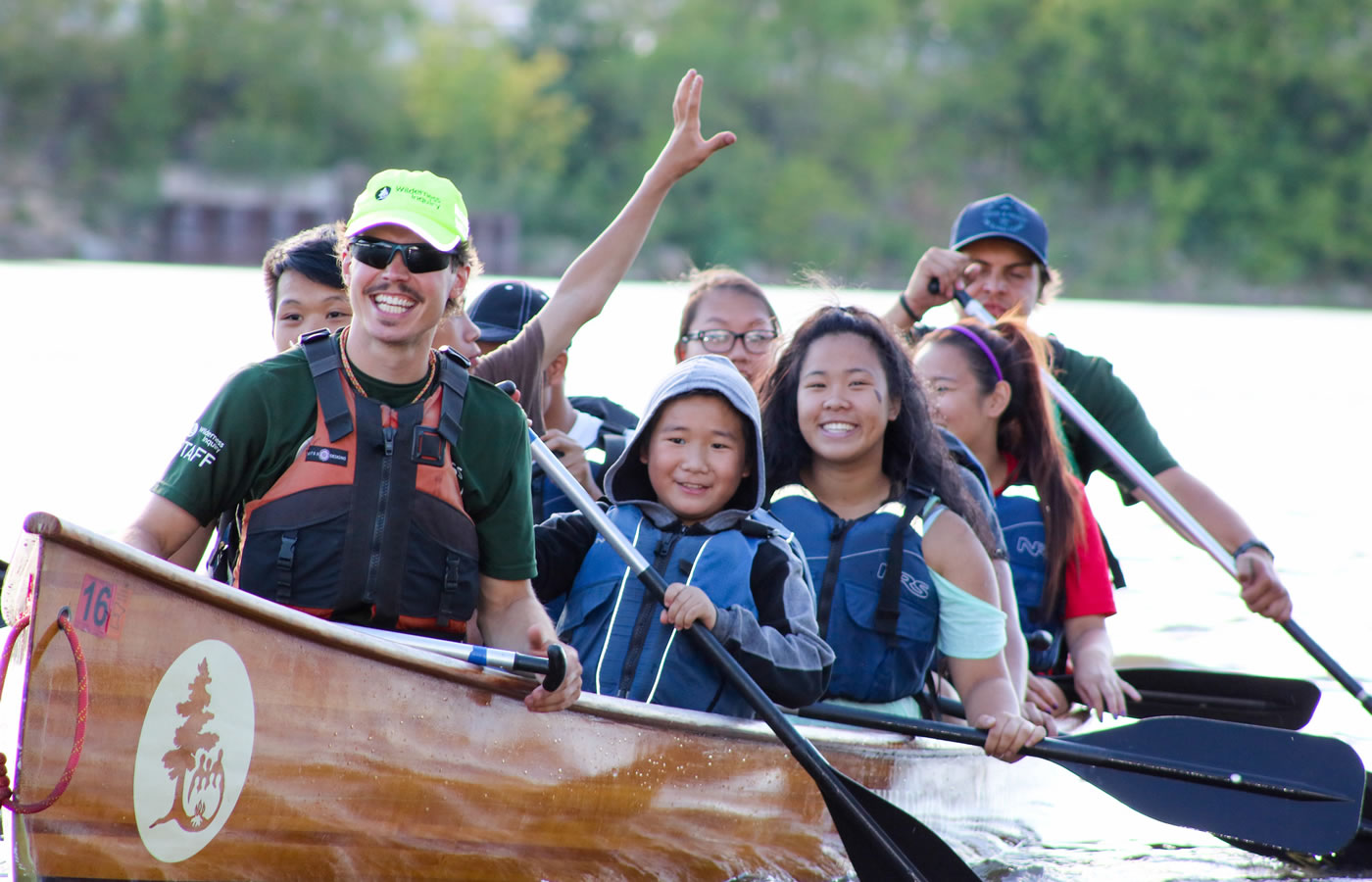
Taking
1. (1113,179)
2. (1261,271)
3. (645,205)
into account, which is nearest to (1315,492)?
(645,205)

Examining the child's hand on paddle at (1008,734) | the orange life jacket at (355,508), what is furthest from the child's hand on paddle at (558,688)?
the child's hand on paddle at (1008,734)

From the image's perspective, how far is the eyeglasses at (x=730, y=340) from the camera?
15.4ft

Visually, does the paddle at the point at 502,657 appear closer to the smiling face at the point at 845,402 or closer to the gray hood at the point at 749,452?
the gray hood at the point at 749,452

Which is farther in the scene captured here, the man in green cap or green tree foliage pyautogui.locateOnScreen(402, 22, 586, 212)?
green tree foliage pyautogui.locateOnScreen(402, 22, 586, 212)

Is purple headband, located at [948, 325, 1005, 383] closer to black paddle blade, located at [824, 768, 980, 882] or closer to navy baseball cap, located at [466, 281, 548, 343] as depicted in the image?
navy baseball cap, located at [466, 281, 548, 343]

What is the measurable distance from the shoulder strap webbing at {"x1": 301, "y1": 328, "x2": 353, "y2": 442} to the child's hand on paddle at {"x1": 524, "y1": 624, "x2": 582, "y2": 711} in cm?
54

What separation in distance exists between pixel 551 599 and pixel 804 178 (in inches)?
1598

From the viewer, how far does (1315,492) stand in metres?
12.8

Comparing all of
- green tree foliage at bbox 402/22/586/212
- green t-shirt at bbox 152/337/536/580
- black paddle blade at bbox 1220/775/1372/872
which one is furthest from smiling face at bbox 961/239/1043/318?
green tree foliage at bbox 402/22/586/212

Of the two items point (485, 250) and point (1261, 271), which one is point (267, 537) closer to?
point (485, 250)

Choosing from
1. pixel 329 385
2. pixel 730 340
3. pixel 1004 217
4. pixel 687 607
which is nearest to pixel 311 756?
pixel 329 385

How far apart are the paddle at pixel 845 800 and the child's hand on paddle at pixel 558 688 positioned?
307mm

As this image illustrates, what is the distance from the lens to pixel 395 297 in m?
2.86

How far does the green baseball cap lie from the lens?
2875mm
